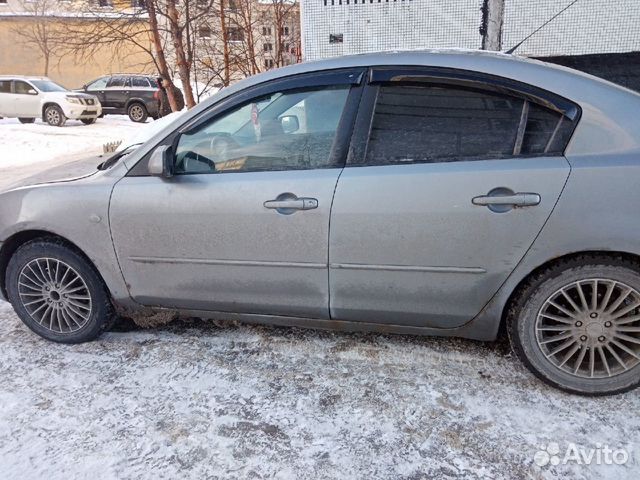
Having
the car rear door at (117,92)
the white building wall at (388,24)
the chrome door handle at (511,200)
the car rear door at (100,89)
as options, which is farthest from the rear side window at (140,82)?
the chrome door handle at (511,200)

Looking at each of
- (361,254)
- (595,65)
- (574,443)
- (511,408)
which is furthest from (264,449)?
(595,65)

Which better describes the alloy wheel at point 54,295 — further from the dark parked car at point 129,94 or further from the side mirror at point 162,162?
the dark parked car at point 129,94

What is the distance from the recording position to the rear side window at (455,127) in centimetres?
213

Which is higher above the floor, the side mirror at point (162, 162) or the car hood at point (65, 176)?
the side mirror at point (162, 162)

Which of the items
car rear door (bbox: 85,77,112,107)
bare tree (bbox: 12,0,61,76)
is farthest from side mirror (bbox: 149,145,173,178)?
bare tree (bbox: 12,0,61,76)

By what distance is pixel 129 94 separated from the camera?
1814cm

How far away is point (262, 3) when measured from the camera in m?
15.7

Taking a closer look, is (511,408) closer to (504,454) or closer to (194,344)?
(504,454)

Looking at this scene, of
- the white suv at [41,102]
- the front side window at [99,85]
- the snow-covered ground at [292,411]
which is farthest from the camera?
the front side window at [99,85]

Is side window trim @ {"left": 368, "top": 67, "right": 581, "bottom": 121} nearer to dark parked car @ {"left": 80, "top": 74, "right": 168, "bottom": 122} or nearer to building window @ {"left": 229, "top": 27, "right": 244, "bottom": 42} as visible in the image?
building window @ {"left": 229, "top": 27, "right": 244, "bottom": 42}

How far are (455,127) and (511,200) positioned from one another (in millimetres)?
450

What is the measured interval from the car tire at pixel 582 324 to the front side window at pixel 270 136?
1204 mm

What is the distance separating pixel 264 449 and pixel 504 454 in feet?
3.37

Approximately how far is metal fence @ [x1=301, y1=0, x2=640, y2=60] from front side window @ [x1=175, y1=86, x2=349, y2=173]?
21.8ft
